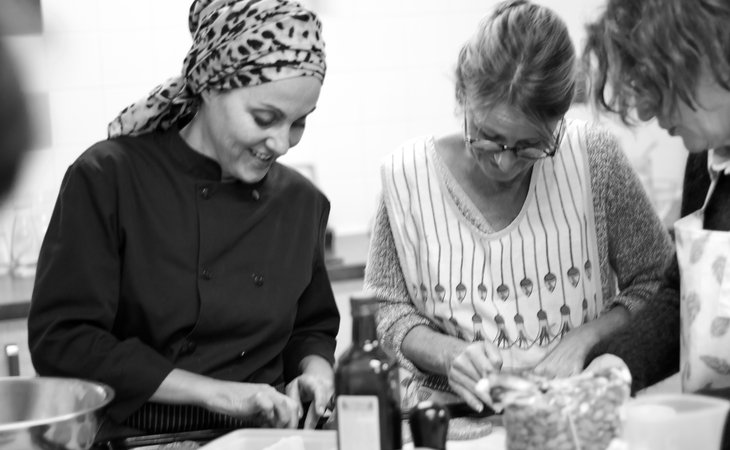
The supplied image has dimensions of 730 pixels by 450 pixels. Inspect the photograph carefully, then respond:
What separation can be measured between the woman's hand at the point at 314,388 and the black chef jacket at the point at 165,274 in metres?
0.07

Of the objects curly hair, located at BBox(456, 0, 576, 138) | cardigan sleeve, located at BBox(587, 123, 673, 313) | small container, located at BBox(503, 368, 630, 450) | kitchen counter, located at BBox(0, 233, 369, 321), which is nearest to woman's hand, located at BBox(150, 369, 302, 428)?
small container, located at BBox(503, 368, 630, 450)

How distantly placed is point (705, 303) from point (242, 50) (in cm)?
81

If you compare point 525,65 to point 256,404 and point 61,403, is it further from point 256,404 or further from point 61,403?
point 61,403

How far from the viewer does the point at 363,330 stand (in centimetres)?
120

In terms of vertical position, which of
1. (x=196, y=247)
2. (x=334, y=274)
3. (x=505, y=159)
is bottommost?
(x=334, y=274)

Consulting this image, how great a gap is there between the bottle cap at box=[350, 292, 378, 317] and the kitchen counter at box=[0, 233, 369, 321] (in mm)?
1655

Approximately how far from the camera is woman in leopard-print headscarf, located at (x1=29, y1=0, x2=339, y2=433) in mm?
1552

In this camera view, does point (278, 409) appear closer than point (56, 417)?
No

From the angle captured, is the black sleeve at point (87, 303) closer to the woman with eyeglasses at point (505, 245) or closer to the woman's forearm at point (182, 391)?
the woman's forearm at point (182, 391)

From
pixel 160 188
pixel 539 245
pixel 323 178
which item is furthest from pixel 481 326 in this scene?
pixel 323 178

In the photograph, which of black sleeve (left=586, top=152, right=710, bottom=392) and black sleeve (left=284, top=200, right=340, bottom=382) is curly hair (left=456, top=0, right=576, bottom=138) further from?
black sleeve (left=284, top=200, right=340, bottom=382)

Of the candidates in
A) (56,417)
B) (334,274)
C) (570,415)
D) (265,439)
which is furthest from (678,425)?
(334,274)


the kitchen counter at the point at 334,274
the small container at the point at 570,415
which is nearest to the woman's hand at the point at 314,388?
the small container at the point at 570,415

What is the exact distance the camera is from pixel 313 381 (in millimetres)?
1619
